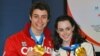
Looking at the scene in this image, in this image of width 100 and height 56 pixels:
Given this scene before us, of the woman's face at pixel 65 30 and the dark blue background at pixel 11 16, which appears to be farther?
the dark blue background at pixel 11 16

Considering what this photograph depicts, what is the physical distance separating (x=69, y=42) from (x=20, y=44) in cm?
38

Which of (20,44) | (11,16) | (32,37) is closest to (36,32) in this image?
(32,37)

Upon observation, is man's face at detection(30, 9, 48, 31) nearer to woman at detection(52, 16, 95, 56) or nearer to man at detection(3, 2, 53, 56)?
man at detection(3, 2, 53, 56)

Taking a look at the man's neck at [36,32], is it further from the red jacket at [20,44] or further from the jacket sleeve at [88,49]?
the jacket sleeve at [88,49]

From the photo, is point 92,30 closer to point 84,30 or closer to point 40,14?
point 84,30

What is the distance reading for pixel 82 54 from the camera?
191 centimetres

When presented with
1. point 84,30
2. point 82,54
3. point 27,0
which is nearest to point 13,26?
point 27,0

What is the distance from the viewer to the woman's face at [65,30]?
1967mm

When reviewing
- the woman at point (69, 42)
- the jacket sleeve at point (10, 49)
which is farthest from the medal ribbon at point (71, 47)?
the jacket sleeve at point (10, 49)

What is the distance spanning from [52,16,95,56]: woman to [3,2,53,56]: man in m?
0.09

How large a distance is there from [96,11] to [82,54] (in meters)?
0.88

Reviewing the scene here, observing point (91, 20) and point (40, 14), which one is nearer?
point (40, 14)

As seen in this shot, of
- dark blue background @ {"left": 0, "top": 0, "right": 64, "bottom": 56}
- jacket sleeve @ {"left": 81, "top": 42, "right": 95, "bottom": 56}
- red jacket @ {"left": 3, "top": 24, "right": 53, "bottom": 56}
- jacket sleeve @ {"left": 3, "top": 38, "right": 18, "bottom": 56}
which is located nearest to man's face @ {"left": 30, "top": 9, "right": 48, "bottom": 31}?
red jacket @ {"left": 3, "top": 24, "right": 53, "bottom": 56}

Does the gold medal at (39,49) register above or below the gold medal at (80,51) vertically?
above
